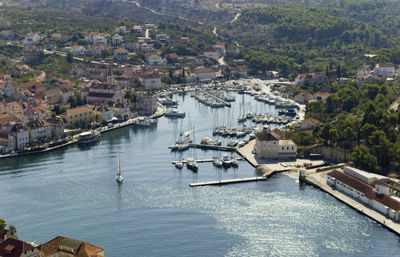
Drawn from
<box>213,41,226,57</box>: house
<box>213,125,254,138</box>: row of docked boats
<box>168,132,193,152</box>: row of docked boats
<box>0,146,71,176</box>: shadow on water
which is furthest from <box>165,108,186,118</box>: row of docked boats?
<box>213,41,226,57</box>: house

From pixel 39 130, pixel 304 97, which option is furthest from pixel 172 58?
pixel 39 130

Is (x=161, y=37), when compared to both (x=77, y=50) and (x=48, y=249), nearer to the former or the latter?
(x=77, y=50)

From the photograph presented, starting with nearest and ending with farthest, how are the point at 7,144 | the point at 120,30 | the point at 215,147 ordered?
the point at 7,144 → the point at 215,147 → the point at 120,30

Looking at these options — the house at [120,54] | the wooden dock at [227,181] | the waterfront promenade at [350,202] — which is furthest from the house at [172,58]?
the waterfront promenade at [350,202]

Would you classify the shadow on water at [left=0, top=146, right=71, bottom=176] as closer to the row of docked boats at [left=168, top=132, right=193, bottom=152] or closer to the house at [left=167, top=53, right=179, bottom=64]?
the row of docked boats at [left=168, top=132, right=193, bottom=152]

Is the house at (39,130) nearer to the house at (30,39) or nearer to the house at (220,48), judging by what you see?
the house at (30,39)

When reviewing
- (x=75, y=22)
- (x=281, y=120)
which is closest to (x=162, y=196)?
(x=281, y=120)
